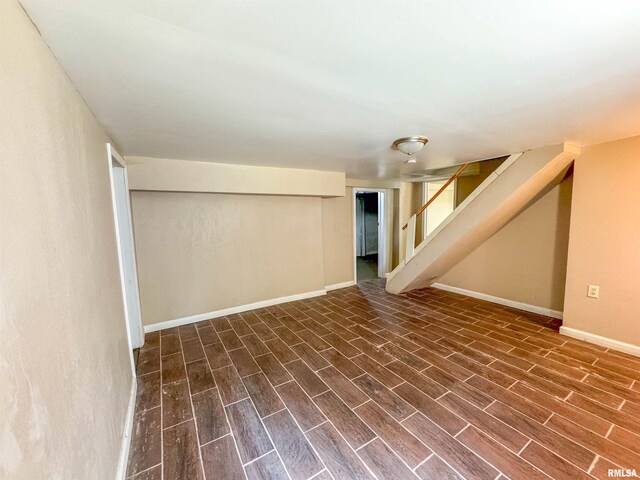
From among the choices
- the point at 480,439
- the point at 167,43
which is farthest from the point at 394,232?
the point at 167,43

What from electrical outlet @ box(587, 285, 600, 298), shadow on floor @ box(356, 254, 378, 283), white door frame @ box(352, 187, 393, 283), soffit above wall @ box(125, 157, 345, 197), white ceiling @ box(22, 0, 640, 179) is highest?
white ceiling @ box(22, 0, 640, 179)

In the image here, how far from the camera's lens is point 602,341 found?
8.50 ft

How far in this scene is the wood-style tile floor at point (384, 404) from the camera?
1443mm

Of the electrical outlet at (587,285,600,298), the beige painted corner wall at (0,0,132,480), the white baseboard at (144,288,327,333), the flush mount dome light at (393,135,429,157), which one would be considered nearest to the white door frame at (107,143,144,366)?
the white baseboard at (144,288,327,333)

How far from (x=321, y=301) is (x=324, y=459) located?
270 cm

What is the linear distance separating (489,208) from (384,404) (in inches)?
92.8

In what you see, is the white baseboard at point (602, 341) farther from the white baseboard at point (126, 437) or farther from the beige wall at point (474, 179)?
the white baseboard at point (126, 437)

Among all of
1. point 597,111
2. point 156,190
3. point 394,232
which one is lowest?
point 394,232

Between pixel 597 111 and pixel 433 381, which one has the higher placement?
pixel 597 111

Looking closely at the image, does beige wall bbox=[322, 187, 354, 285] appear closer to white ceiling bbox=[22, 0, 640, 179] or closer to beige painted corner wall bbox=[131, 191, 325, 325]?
beige painted corner wall bbox=[131, 191, 325, 325]

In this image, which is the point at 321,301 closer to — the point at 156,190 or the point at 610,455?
the point at 156,190

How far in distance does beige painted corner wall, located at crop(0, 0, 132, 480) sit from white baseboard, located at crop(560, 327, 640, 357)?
4.01m

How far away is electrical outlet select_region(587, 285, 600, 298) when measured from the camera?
2.61 metres

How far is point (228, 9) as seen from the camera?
0.83 meters
